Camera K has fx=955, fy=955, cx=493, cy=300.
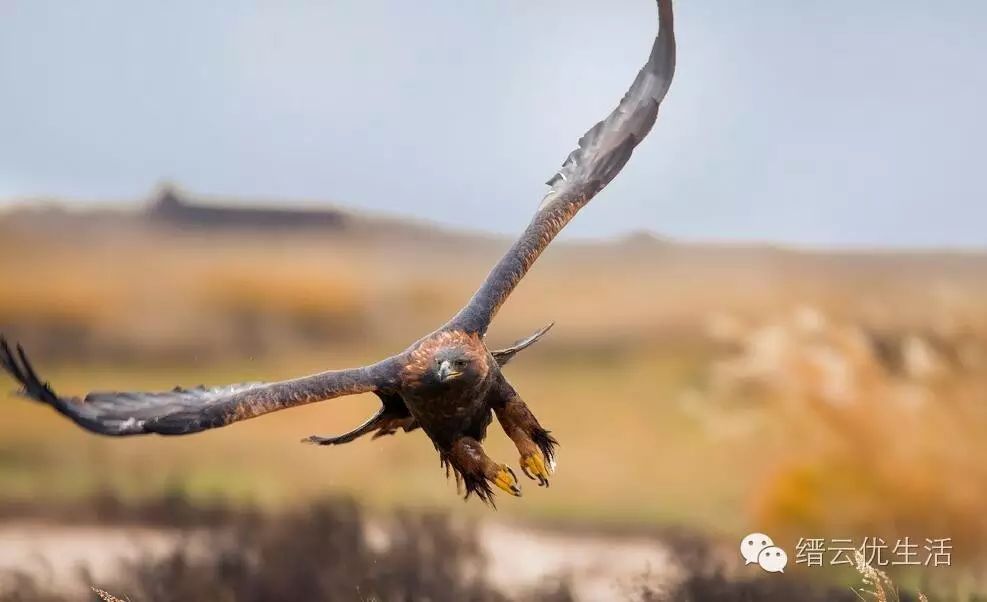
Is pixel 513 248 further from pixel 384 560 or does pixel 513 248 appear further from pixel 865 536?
pixel 865 536

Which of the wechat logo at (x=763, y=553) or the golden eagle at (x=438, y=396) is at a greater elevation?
the wechat logo at (x=763, y=553)

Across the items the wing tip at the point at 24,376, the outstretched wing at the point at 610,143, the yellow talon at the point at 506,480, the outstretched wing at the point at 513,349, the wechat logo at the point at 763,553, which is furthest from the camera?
the wechat logo at the point at 763,553

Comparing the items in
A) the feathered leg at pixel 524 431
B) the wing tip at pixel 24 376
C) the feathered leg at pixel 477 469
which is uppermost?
the feathered leg at pixel 524 431

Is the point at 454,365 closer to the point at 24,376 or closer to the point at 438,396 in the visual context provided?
the point at 438,396

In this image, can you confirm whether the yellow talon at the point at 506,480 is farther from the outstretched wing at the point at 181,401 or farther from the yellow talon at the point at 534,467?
the outstretched wing at the point at 181,401

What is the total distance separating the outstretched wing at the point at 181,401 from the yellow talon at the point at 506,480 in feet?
1.96

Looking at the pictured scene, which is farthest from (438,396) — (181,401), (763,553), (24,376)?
(763,553)

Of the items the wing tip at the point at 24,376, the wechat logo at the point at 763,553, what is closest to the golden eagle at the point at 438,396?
the wing tip at the point at 24,376

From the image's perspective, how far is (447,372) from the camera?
3619 millimetres

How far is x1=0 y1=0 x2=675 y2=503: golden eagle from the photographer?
341 centimetres

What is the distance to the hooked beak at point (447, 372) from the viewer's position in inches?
142

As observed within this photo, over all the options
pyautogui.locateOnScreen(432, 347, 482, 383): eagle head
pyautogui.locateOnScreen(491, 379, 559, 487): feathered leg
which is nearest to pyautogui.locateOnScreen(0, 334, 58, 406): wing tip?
pyautogui.locateOnScreen(432, 347, 482, 383): eagle head

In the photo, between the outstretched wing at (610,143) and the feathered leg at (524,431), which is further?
the outstretched wing at (610,143)

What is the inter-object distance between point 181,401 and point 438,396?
976 millimetres
